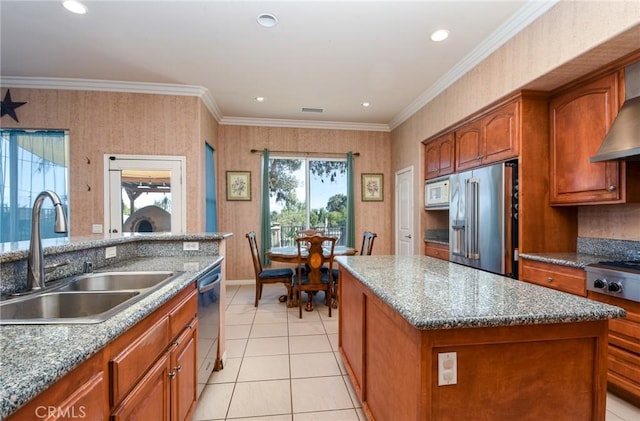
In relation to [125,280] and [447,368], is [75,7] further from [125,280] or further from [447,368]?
[447,368]

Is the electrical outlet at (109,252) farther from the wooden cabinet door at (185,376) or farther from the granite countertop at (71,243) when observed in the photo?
the wooden cabinet door at (185,376)

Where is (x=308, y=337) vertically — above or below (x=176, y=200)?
below

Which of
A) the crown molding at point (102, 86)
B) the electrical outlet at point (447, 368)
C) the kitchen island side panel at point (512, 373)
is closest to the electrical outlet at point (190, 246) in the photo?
the kitchen island side panel at point (512, 373)

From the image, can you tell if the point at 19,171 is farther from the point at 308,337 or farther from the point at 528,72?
the point at 528,72

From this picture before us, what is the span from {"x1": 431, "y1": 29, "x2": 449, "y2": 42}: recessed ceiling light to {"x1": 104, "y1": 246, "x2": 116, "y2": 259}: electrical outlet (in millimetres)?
3195

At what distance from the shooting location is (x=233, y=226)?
197 inches

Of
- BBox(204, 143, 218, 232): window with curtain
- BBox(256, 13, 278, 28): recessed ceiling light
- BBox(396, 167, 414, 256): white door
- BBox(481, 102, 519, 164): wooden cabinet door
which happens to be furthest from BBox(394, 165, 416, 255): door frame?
BBox(204, 143, 218, 232): window with curtain

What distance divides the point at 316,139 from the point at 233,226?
2.21 m

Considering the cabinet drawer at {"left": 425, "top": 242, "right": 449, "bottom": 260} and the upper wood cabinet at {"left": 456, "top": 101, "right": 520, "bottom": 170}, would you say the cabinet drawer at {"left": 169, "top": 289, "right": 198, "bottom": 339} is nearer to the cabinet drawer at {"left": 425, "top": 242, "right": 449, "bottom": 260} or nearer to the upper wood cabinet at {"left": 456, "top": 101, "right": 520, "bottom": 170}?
the upper wood cabinet at {"left": 456, "top": 101, "right": 520, "bottom": 170}

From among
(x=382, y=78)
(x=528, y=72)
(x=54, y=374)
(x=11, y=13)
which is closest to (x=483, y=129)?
(x=528, y=72)

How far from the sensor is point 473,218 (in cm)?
293

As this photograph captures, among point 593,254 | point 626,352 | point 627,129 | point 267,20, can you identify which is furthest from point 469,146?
point 267,20

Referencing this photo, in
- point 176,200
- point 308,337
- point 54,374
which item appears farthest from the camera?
point 176,200

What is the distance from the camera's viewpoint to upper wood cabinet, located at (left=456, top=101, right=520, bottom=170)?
8.47 feet
